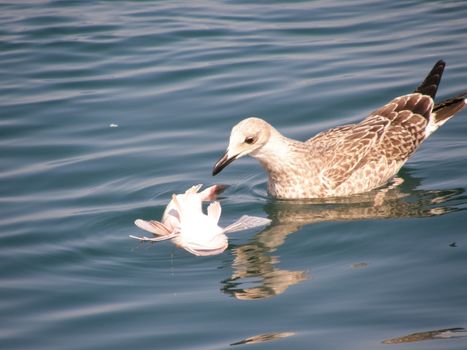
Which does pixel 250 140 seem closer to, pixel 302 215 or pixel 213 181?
pixel 302 215

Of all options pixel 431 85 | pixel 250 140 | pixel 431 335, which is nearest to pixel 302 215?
pixel 250 140

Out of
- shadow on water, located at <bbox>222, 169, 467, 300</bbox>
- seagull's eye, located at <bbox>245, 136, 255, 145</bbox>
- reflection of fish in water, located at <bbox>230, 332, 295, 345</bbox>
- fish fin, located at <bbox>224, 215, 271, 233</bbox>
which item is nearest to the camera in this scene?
reflection of fish in water, located at <bbox>230, 332, 295, 345</bbox>

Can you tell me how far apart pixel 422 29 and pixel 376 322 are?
33.6 feet

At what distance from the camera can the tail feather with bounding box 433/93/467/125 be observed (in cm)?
1082

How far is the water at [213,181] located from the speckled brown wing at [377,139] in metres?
0.32

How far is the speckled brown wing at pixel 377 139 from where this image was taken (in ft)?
33.0

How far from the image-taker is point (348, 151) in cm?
1016

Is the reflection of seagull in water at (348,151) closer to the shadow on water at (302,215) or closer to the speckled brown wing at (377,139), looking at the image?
the speckled brown wing at (377,139)

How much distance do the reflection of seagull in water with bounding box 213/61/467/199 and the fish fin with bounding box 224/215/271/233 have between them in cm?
73

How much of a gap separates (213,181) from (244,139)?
1446 mm

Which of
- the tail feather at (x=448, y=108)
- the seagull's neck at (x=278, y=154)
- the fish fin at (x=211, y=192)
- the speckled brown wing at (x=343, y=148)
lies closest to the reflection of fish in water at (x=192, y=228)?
the fish fin at (x=211, y=192)

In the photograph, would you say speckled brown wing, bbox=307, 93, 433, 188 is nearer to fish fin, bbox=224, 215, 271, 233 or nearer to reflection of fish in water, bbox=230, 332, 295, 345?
fish fin, bbox=224, 215, 271, 233

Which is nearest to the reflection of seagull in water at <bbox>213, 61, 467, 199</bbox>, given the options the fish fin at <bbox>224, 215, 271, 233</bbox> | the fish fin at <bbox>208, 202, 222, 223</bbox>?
the fish fin at <bbox>224, 215, 271, 233</bbox>

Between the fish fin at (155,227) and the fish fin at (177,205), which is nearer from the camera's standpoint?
the fish fin at (155,227)
